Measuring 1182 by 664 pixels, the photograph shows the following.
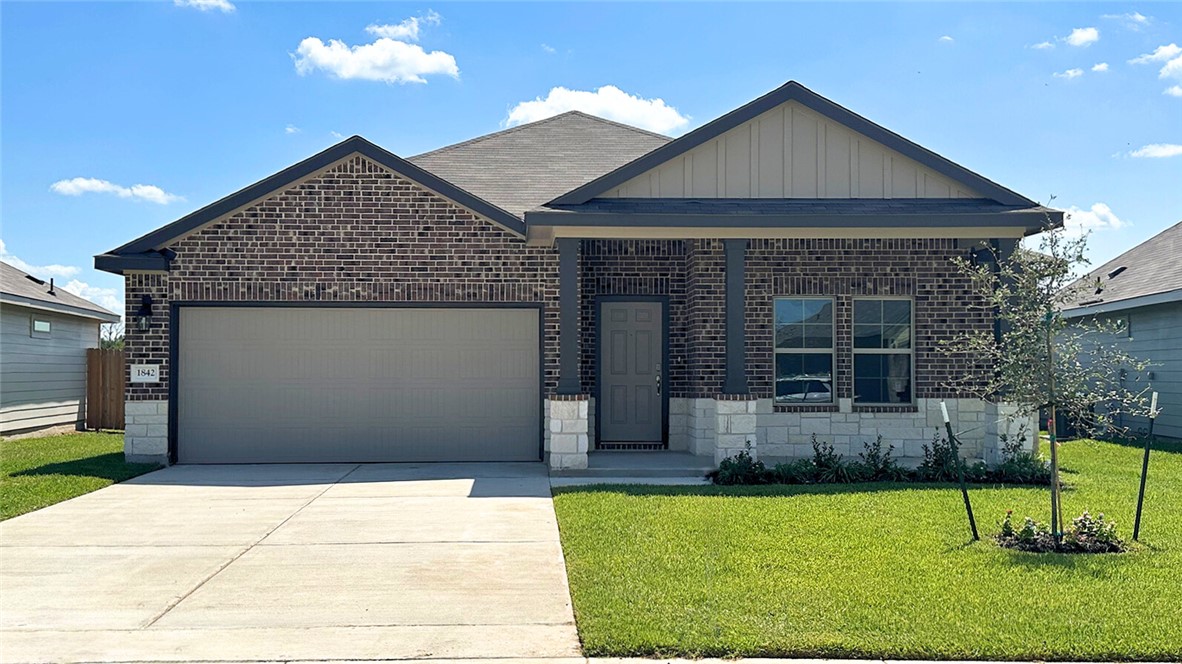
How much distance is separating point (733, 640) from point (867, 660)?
0.72 m

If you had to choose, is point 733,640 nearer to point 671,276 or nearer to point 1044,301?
point 1044,301

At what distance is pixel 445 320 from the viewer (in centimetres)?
1252

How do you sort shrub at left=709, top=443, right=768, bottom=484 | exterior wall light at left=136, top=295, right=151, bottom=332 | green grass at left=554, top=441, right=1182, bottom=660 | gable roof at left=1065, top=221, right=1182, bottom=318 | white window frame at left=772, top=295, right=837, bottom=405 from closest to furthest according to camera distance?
green grass at left=554, top=441, right=1182, bottom=660, shrub at left=709, top=443, right=768, bottom=484, exterior wall light at left=136, top=295, right=151, bottom=332, white window frame at left=772, top=295, right=837, bottom=405, gable roof at left=1065, top=221, right=1182, bottom=318

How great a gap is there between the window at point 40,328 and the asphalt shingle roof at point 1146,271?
18.7 m

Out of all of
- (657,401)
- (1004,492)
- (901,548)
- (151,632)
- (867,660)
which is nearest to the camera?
(867,660)

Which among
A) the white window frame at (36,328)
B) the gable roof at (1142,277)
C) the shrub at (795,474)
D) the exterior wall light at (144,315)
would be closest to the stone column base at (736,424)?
the shrub at (795,474)

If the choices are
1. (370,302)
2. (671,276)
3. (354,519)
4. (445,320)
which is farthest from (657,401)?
(354,519)

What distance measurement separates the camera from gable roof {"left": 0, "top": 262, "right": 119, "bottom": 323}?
16.1 meters

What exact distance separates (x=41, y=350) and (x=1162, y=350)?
2091 centimetres

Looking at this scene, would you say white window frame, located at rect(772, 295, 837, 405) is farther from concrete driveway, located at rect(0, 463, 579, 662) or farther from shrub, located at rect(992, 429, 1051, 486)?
concrete driveway, located at rect(0, 463, 579, 662)

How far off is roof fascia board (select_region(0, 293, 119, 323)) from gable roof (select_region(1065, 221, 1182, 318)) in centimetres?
1791

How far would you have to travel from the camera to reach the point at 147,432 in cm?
1221

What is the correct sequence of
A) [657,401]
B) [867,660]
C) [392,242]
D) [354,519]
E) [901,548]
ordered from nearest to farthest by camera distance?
[867,660] < [901,548] < [354,519] < [392,242] < [657,401]

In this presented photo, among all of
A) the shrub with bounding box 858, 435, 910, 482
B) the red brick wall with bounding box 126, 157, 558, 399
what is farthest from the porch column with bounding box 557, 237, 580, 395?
the shrub with bounding box 858, 435, 910, 482
